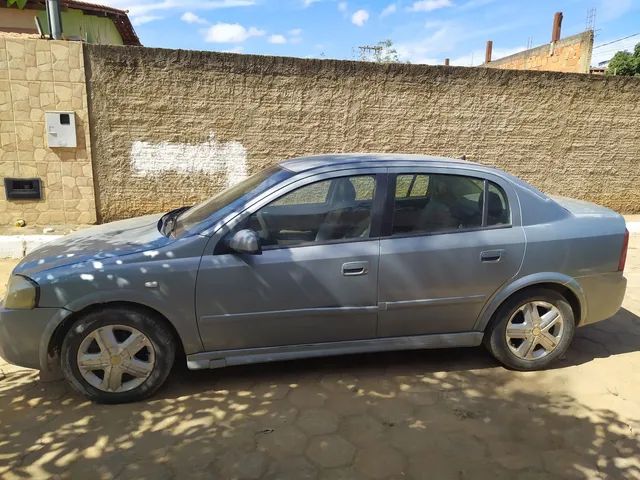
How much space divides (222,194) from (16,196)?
4855 millimetres

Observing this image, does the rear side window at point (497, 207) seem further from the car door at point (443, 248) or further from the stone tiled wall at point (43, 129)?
the stone tiled wall at point (43, 129)

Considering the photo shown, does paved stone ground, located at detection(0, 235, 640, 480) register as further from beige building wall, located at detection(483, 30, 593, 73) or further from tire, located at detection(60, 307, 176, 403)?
beige building wall, located at detection(483, 30, 593, 73)

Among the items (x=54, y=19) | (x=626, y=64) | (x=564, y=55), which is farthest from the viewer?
(x=626, y=64)

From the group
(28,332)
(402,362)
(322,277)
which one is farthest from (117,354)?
(402,362)

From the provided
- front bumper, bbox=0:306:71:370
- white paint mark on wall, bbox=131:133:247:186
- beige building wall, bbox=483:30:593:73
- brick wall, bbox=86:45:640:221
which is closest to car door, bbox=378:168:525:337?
front bumper, bbox=0:306:71:370

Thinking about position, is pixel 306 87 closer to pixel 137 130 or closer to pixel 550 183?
pixel 137 130

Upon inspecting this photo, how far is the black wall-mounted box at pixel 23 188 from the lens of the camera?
6.96 m

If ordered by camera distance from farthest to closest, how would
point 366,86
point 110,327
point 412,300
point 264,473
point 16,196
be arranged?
1. point 366,86
2. point 16,196
3. point 412,300
4. point 110,327
5. point 264,473

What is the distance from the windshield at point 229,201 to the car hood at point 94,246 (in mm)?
206

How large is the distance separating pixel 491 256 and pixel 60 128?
6.19 m

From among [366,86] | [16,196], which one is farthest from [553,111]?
[16,196]

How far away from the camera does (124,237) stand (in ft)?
11.1

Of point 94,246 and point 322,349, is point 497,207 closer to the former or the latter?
point 322,349

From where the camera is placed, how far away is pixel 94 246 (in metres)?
3.21
